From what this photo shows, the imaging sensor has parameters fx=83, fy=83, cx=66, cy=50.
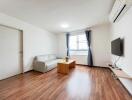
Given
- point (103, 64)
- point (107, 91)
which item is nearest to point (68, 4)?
point (107, 91)

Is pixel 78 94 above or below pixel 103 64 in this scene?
below

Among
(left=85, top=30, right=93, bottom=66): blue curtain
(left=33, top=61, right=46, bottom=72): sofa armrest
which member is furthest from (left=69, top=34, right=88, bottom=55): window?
(left=33, top=61, right=46, bottom=72): sofa armrest

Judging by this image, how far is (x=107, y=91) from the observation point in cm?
218

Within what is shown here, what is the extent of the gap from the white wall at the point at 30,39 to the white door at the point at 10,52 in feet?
0.77

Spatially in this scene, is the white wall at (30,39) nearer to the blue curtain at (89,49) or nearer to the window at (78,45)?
the window at (78,45)

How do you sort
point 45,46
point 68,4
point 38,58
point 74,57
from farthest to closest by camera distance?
point 74,57, point 45,46, point 38,58, point 68,4

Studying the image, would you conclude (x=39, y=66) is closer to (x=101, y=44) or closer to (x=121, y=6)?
(x=101, y=44)

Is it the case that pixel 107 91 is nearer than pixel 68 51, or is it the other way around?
pixel 107 91

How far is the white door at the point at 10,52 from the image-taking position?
3.04 m

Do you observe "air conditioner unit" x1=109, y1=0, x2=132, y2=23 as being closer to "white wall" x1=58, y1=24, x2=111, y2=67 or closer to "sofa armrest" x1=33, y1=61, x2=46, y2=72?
→ "white wall" x1=58, y1=24, x2=111, y2=67

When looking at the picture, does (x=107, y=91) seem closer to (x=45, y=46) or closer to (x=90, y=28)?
(x=90, y=28)

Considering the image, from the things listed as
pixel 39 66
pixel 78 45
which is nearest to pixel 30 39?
pixel 39 66

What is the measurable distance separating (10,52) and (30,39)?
1124 millimetres

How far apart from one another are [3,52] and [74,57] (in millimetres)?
3886
